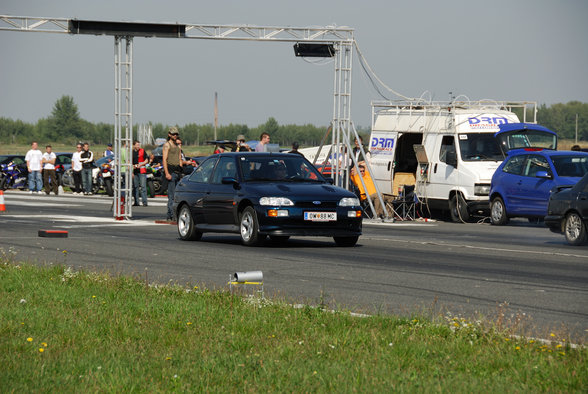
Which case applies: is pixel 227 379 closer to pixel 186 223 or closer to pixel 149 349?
pixel 149 349

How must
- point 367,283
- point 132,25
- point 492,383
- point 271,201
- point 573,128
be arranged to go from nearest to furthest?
point 492,383
point 367,283
point 271,201
point 132,25
point 573,128

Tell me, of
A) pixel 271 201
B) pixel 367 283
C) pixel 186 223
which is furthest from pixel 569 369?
pixel 186 223

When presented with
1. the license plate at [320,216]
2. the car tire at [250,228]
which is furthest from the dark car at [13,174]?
the license plate at [320,216]

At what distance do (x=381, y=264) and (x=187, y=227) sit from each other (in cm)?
509

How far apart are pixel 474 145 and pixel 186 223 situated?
9.96 m

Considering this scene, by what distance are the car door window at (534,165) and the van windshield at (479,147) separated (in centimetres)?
208

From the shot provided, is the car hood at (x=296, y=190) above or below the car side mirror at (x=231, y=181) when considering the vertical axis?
below

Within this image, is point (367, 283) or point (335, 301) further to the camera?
point (367, 283)

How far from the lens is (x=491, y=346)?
21.9 ft

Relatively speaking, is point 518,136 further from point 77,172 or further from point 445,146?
point 77,172

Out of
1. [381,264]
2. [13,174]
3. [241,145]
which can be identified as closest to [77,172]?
[13,174]

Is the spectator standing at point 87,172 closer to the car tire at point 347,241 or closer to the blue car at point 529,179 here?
the blue car at point 529,179

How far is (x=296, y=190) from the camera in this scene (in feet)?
51.5

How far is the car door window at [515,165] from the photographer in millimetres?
22797
